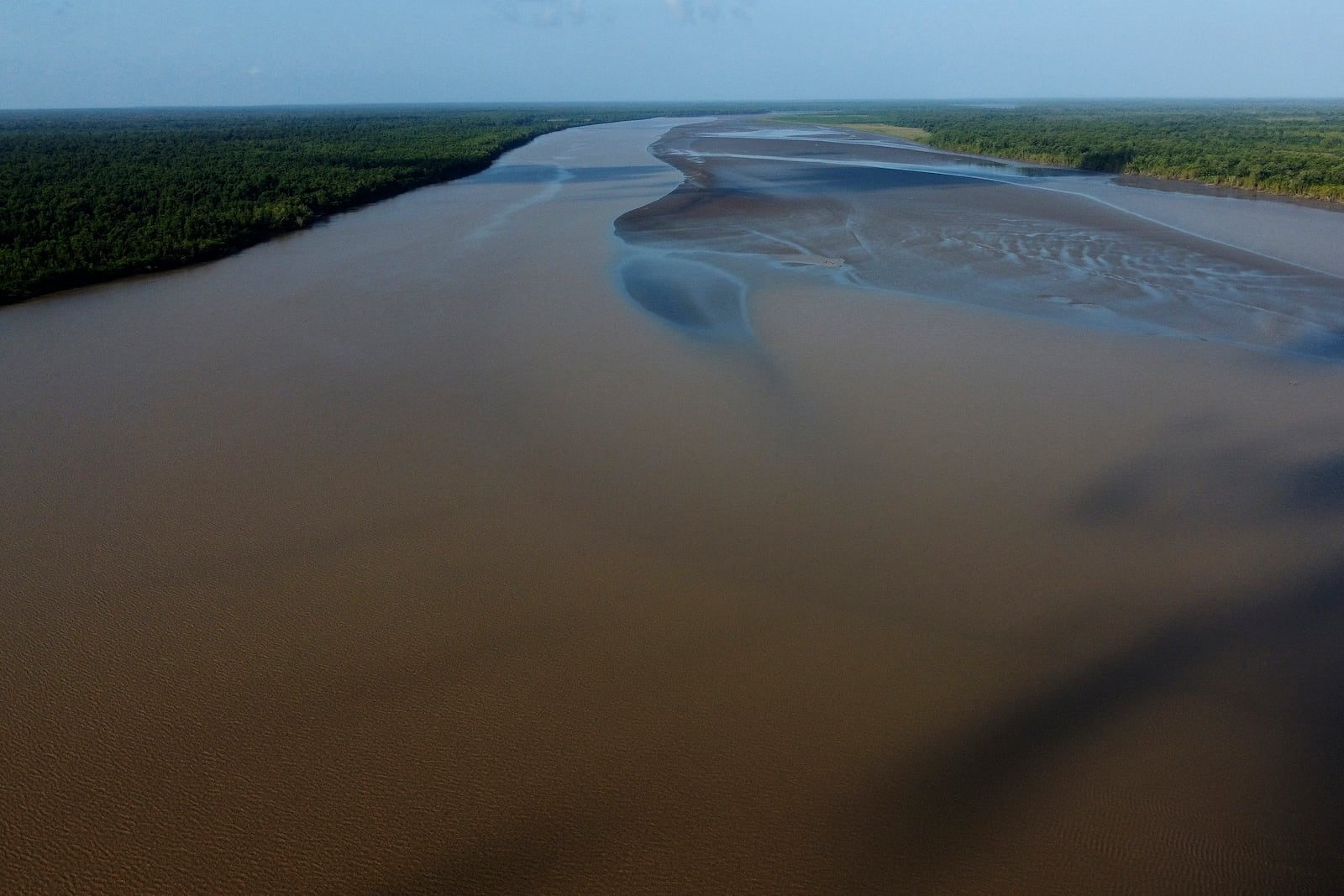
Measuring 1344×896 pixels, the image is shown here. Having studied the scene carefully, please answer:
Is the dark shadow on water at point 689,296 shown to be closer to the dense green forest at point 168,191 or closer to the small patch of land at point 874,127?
the dense green forest at point 168,191

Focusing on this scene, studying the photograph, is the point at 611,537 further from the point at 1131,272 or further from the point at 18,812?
the point at 1131,272

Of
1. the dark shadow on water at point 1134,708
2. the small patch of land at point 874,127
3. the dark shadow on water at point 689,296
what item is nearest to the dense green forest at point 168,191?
the dark shadow on water at point 689,296

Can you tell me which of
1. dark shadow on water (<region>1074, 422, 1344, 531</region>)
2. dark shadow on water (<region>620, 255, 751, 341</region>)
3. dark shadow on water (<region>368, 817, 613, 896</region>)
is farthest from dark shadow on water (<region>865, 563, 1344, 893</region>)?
dark shadow on water (<region>620, 255, 751, 341</region>)

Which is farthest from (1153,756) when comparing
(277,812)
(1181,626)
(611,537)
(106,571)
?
(106,571)

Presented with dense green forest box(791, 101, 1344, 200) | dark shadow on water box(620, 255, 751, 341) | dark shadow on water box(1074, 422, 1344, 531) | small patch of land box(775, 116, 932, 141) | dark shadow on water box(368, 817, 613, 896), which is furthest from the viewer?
small patch of land box(775, 116, 932, 141)

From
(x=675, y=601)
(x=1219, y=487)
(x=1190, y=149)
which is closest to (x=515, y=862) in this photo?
(x=675, y=601)

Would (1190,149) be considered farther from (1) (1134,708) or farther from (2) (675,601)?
(2) (675,601)

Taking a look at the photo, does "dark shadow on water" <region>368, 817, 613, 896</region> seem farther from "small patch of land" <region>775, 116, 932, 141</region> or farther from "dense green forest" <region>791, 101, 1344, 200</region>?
"small patch of land" <region>775, 116, 932, 141</region>
